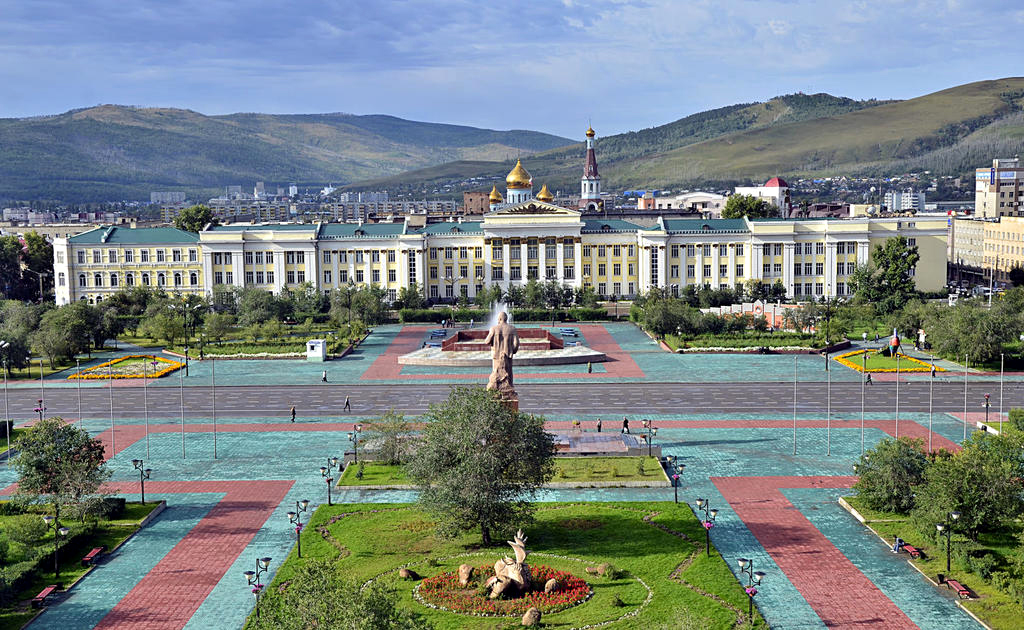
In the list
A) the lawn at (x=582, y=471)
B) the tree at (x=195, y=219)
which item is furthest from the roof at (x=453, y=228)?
the lawn at (x=582, y=471)

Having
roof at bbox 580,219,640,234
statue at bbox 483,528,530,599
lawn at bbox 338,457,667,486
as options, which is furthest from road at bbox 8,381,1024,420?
roof at bbox 580,219,640,234

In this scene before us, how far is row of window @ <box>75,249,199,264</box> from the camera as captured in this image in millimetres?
121875

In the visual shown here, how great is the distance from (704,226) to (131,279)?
66944 mm

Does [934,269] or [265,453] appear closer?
[265,453]

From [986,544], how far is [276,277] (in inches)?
3748

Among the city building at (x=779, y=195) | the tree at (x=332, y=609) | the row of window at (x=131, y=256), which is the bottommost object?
the tree at (x=332, y=609)

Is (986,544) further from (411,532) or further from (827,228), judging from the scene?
(827,228)

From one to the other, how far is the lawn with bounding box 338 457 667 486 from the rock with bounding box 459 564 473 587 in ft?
38.5

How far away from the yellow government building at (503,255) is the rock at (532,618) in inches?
3523

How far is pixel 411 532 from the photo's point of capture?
1607 inches

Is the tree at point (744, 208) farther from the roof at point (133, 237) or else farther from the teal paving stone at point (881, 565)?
the teal paving stone at point (881, 565)

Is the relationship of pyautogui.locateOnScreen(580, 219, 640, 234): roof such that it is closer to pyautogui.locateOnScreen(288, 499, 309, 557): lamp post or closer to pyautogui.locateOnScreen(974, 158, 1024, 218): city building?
pyautogui.locateOnScreen(974, 158, 1024, 218): city building

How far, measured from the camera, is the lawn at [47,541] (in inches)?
1357

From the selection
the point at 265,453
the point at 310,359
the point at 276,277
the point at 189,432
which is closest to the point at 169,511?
the point at 265,453
